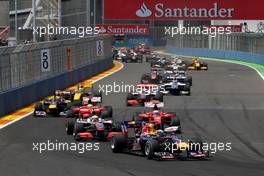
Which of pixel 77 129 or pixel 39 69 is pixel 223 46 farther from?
pixel 77 129

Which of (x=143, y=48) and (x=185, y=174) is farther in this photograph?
(x=143, y=48)

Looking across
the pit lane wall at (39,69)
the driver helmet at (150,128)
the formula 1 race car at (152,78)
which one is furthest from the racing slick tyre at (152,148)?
the formula 1 race car at (152,78)

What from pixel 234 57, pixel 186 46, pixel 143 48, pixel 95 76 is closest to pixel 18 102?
pixel 95 76

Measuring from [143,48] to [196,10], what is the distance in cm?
3756

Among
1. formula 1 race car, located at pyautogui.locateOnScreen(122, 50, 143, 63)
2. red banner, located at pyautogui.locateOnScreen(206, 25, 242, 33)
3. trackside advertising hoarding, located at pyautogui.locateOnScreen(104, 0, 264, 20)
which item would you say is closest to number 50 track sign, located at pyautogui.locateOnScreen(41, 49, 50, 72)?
trackside advertising hoarding, located at pyautogui.locateOnScreen(104, 0, 264, 20)

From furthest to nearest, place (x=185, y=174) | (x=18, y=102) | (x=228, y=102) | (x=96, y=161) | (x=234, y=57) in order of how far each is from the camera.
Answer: (x=234, y=57), (x=228, y=102), (x=18, y=102), (x=96, y=161), (x=185, y=174)

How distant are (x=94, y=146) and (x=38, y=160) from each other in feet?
8.53

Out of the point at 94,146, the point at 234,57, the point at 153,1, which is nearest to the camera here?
the point at 94,146

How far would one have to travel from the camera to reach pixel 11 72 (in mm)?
32344

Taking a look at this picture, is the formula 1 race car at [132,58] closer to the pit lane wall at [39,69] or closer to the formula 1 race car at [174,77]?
the pit lane wall at [39,69]

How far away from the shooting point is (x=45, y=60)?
39375 mm

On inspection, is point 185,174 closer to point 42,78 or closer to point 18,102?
point 18,102

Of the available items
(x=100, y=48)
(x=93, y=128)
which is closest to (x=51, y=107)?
(x=93, y=128)

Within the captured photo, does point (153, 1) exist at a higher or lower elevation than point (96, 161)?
higher
